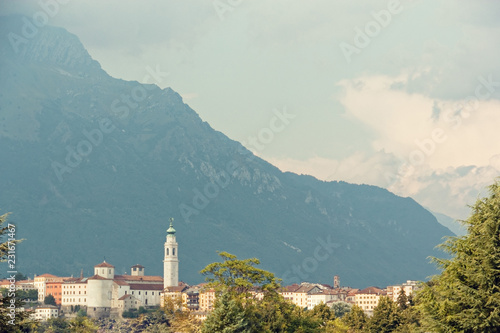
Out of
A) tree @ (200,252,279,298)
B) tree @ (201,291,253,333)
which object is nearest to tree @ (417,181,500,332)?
tree @ (201,291,253,333)

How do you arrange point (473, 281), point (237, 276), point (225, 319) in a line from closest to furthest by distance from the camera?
point (473, 281) → point (225, 319) → point (237, 276)

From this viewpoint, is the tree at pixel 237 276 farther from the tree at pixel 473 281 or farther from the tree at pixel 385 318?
the tree at pixel 473 281

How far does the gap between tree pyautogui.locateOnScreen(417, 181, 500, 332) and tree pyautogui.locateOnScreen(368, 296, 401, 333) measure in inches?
2154

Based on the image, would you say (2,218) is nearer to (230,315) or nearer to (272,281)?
(230,315)

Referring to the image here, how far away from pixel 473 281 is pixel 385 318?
58396 millimetres

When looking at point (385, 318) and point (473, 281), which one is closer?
point (473, 281)

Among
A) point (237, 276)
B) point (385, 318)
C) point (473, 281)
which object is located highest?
point (237, 276)

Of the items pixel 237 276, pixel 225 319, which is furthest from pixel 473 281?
pixel 237 276

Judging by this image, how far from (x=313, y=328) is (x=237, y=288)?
9.18 metres

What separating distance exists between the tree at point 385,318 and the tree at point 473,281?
180 ft

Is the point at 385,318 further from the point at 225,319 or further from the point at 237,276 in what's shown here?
the point at 225,319

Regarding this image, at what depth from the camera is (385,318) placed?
94.6 m

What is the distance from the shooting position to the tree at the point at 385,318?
94.0 meters

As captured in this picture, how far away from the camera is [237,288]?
72.8 m
